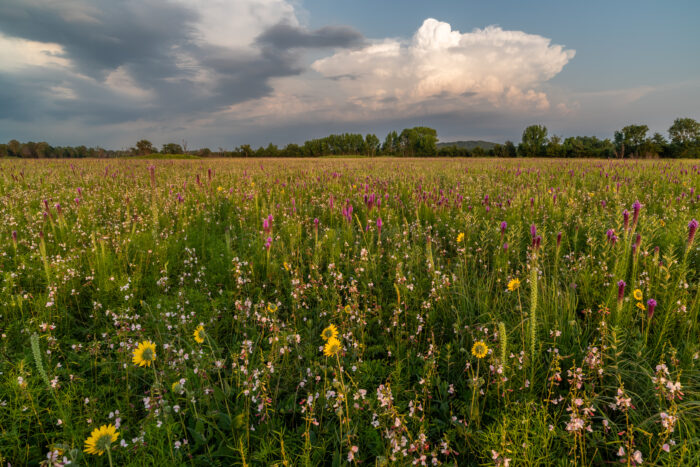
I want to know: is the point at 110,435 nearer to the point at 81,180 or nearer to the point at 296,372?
the point at 296,372

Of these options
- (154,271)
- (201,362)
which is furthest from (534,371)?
(154,271)

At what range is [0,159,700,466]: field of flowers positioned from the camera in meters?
1.77

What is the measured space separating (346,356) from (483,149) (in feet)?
270

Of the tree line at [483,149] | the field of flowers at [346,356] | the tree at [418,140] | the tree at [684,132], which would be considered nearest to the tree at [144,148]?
the tree line at [483,149]

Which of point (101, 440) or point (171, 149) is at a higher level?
point (171, 149)

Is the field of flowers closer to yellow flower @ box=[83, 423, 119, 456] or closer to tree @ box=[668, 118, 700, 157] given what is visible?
yellow flower @ box=[83, 423, 119, 456]

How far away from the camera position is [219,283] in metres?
3.63

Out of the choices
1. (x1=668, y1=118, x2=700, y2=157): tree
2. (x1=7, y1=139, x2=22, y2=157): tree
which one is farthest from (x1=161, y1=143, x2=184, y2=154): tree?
(x1=668, y1=118, x2=700, y2=157): tree

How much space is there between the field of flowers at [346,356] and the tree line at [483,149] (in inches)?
695

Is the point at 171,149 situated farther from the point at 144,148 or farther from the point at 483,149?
the point at 483,149

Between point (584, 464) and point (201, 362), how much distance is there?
2475 millimetres

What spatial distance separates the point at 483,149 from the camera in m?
75.4

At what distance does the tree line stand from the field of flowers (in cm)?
1766

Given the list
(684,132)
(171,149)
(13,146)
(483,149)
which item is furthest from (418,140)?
(13,146)
